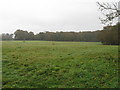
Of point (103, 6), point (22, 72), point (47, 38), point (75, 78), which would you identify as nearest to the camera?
point (75, 78)

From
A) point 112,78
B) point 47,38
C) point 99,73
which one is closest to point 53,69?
point 99,73

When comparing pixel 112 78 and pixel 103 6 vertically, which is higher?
pixel 103 6

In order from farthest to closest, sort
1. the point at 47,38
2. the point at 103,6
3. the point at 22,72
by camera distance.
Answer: the point at 47,38
the point at 103,6
the point at 22,72

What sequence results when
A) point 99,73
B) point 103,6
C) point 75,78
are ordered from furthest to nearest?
point 103,6 < point 99,73 < point 75,78

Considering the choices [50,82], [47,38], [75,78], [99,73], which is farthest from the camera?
[47,38]

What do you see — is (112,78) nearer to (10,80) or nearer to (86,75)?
(86,75)

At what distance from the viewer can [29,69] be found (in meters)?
14.3

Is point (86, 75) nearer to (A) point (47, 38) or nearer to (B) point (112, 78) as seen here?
(B) point (112, 78)

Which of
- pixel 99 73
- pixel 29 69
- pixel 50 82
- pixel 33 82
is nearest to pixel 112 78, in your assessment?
pixel 99 73

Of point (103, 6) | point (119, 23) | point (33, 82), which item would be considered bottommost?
point (33, 82)

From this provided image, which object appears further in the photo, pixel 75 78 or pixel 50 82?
pixel 75 78

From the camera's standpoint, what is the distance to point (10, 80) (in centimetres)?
1135

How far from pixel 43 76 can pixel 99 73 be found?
4.29m

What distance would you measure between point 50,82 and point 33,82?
45.0 inches
